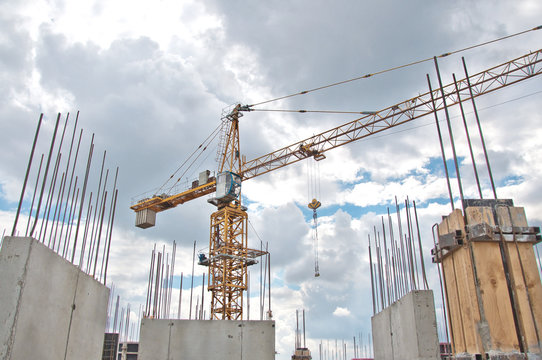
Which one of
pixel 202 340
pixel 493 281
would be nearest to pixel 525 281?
pixel 493 281

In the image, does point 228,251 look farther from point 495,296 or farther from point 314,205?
point 495,296

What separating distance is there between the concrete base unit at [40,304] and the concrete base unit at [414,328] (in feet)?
17.6

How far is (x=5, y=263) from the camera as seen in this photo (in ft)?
17.4

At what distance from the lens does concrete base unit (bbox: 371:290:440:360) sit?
7.02 meters

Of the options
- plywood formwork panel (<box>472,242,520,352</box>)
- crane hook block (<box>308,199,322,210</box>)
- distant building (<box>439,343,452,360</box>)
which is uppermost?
crane hook block (<box>308,199,322,210</box>)

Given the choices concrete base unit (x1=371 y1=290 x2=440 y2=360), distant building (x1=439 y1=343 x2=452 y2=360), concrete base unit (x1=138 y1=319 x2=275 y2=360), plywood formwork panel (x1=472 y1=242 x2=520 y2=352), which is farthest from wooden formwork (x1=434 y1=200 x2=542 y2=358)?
concrete base unit (x1=138 y1=319 x2=275 y2=360)

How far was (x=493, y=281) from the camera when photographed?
4.84m

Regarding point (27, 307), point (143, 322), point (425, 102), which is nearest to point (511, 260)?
point (27, 307)

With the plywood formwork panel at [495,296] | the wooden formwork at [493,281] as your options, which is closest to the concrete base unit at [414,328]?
the wooden formwork at [493,281]

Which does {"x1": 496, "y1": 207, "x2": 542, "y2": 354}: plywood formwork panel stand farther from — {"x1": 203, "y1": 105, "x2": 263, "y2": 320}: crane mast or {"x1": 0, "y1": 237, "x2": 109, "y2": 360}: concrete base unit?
{"x1": 203, "y1": 105, "x2": 263, "y2": 320}: crane mast

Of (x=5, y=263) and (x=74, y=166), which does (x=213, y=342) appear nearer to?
(x=74, y=166)

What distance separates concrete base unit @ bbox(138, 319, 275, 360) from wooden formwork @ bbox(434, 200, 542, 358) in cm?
770

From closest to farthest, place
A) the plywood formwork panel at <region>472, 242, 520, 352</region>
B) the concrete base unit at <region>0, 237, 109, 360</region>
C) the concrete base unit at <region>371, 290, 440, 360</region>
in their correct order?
the plywood formwork panel at <region>472, 242, 520, 352</region>, the concrete base unit at <region>0, 237, 109, 360</region>, the concrete base unit at <region>371, 290, 440, 360</region>

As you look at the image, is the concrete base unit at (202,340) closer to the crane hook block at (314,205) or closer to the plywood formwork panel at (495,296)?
the plywood formwork panel at (495,296)
